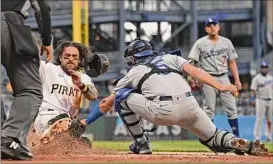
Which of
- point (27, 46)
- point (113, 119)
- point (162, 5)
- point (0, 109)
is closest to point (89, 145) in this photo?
point (0, 109)

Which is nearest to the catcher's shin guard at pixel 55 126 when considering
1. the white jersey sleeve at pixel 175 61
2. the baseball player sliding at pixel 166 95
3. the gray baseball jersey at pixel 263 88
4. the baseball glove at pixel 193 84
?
the baseball player sliding at pixel 166 95

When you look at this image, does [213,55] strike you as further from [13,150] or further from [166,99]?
[13,150]

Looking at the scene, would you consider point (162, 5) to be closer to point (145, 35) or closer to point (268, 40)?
point (145, 35)

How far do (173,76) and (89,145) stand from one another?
1.59m

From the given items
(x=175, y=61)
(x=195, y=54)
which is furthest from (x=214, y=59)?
(x=175, y=61)

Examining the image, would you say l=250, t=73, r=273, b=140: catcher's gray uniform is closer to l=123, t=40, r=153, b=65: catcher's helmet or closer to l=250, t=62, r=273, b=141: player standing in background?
l=250, t=62, r=273, b=141: player standing in background

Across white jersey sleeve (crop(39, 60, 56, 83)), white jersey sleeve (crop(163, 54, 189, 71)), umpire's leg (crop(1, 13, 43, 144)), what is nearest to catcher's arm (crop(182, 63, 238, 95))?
white jersey sleeve (crop(163, 54, 189, 71))

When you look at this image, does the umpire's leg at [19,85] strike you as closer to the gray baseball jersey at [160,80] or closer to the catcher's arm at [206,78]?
the gray baseball jersey at [160,80]

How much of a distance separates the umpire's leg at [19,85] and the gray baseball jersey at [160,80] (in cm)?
156

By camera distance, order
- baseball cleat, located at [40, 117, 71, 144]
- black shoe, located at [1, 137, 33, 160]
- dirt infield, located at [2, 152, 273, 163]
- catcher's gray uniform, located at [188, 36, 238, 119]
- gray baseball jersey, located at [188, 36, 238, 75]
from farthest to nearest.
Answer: gray baseball jersey, located at [188, 36, 238, 75] < catcher's gray uniform, located at [188, 36, 238, 119] < baseball cleat, located at [40, 117, 71, 144] < dirt infield, located at [2, 152, 273, 163] < black shoe, located at [1, 137, 33, 160]

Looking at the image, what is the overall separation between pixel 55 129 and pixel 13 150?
6.87 ft

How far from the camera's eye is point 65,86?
8.33 m

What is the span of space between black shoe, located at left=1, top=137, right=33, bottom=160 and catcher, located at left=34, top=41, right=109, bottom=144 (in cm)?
222

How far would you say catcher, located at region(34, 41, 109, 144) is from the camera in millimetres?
8141
